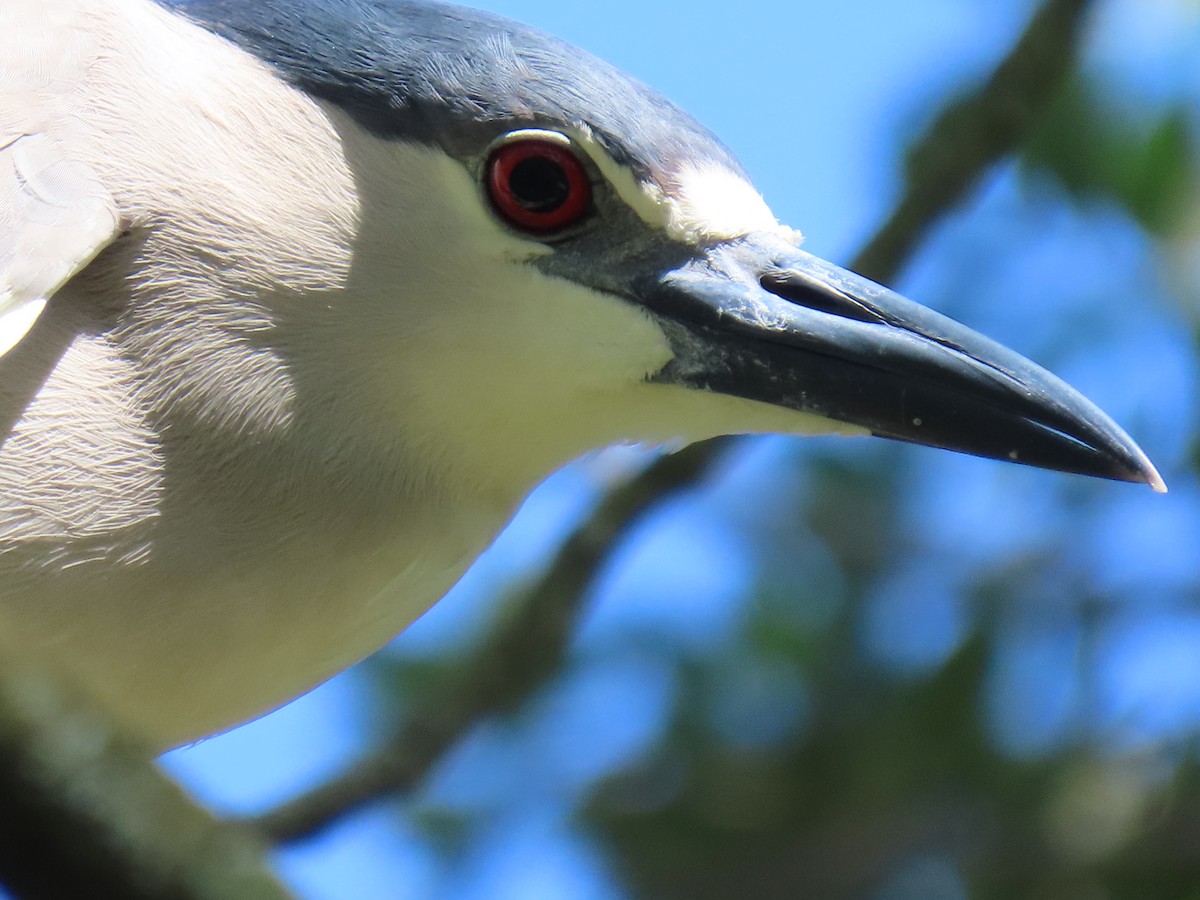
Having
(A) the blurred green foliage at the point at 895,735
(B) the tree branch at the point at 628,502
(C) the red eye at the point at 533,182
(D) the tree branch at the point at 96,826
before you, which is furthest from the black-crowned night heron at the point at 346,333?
(A) the blurred green foliage at the point at 895,735

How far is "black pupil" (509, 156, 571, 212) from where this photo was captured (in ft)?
8.59

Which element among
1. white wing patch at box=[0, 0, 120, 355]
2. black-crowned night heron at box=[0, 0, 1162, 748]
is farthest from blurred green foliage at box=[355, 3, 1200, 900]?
white wing patch at box=[0, 0, 120, 355]

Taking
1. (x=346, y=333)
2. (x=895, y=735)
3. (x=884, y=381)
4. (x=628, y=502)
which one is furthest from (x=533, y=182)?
(x=895, y=735)

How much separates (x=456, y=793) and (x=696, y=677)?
0.94m

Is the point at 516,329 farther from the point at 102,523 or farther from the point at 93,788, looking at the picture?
the point at 93,788

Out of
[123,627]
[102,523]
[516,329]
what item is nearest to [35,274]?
→ [102,523]

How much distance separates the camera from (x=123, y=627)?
2.42m

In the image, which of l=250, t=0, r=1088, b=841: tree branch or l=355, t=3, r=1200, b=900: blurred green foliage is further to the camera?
l=355, t=3, r=1200, b=900: blurred green foliage

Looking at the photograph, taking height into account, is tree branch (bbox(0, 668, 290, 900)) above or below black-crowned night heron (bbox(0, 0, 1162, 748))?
below

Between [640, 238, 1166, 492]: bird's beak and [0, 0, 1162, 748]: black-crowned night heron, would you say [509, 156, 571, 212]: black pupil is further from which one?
[640, 238, 1166, 492]: bird's beak

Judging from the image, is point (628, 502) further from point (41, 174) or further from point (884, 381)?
point (41, 174)

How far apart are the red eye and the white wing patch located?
0.62 metres

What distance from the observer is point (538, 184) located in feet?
8.65

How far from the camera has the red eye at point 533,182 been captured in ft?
8.58
